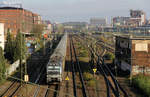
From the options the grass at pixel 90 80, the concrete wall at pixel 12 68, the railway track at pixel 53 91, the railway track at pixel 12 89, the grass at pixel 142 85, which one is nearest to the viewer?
the railway track at pixel 53 91

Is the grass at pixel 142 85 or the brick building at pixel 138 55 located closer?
the grass at pixel 142 85

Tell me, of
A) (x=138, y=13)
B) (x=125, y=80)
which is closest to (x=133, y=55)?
(x=125, y=80)

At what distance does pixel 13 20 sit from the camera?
6388 centimetres

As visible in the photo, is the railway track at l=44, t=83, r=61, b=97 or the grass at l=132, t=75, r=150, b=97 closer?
the railway track at l=44, t=83, r=61, b=97

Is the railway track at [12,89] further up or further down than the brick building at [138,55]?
further down

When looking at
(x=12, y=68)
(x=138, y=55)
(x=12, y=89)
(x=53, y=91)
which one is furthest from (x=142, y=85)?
(x=12, y=68)

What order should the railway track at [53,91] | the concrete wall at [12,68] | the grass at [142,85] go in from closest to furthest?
the railway track at [53,91] < the grass at [142,85] < the concrete wall at [12,68]

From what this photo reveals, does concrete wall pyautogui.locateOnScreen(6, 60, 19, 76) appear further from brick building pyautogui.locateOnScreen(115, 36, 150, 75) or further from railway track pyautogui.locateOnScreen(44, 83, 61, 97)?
brick building pyautogui.locateOnScreen(115, 36, 150, 75)

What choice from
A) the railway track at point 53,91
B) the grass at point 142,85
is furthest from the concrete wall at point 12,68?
the grass at point 142,85

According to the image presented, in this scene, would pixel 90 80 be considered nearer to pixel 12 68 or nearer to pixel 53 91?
pixel 53 91

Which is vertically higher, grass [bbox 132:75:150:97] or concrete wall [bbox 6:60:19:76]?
concrete wall [bbox 6:60:19:76]

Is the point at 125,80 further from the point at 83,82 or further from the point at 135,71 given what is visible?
the point at 83,82

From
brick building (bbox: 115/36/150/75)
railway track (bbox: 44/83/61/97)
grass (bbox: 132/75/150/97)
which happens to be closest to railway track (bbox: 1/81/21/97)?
railway track (bbox: 44/83/61/97)

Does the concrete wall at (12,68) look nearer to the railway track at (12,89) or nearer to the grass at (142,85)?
the railway track at (12,89)
